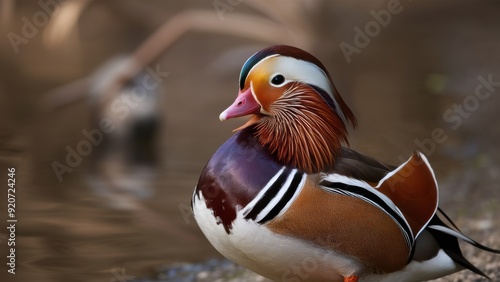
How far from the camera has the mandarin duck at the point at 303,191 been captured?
2.50m

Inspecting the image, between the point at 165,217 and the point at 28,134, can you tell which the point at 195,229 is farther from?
the point at 28,134

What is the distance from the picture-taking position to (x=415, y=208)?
106 inches

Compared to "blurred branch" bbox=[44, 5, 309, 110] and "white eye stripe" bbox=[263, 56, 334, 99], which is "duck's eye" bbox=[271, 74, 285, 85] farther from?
"blurred branch" bbox=[44, 5, 309, 110]

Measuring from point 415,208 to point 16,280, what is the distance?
6.30 ft

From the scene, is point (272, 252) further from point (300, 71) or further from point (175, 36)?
point (175, 36)

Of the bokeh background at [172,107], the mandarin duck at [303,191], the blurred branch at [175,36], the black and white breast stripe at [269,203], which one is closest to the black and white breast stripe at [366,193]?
the mandarin duck at [303,191]

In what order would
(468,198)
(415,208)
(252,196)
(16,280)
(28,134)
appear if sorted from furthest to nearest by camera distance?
1. (28,134)
2. (468,198)
3. (16,280)
4. (415,208)
5. (252,196)

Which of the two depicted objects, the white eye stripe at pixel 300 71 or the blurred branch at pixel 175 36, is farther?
the blurred branch at pixel 175 36

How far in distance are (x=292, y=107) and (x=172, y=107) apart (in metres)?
5.55

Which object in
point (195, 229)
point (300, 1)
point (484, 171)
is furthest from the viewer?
point (300, 1)

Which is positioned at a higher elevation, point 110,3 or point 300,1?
point 110,3

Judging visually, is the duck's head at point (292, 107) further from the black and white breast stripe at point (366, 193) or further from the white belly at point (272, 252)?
the white belly at point (272, 252)

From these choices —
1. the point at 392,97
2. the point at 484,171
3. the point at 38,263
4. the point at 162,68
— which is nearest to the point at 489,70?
the point at 392,97

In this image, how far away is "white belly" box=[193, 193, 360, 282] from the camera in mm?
2492
